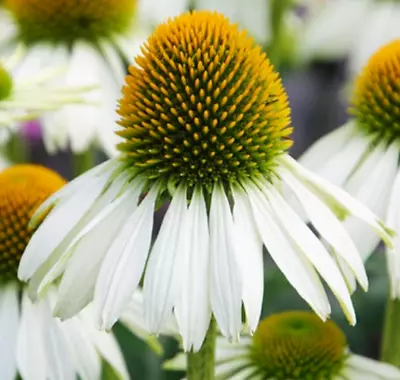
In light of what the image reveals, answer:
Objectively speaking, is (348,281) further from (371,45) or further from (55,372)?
(371,45)

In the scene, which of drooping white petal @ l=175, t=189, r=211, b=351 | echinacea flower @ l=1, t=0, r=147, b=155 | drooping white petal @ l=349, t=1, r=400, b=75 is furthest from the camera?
drooping white petal @ l=349, t=1, r=400, b=75

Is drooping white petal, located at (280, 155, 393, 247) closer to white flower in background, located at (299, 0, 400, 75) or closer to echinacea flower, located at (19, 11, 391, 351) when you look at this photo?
echinacea flower, located at (19, 11, 391, 351)

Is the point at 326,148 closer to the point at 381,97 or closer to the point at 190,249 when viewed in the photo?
the point at 381,97

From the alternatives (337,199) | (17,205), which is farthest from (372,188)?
(17,205)

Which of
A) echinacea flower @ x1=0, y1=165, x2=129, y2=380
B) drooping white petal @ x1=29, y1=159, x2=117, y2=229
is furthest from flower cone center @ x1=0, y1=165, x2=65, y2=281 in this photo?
drooping white petal @ x1=29, y1=159, x2=117, y2=229

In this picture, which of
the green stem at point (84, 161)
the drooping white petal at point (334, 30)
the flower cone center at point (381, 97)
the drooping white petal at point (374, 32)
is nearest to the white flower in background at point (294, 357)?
the flower cone center at point (381, 97)
